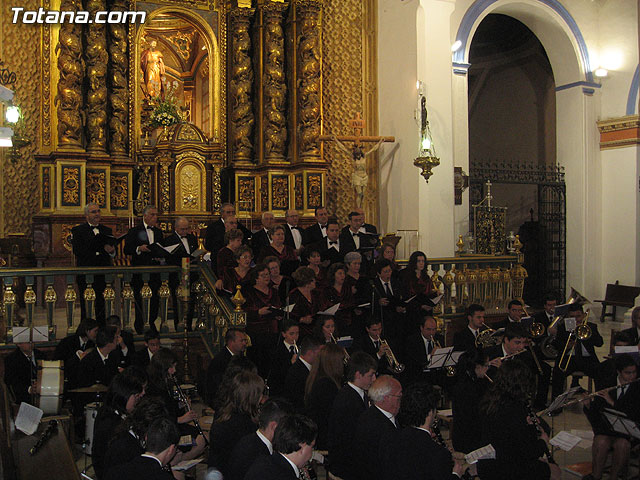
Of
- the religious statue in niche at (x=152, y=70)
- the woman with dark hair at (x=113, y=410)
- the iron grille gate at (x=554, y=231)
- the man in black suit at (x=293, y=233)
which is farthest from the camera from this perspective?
the iron grille gate at (x=554, y=231)

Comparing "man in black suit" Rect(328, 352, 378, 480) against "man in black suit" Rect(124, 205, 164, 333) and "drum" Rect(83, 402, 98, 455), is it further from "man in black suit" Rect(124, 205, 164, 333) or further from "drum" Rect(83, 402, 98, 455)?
"man in black suit" Rect(124, 205, 164, 333)

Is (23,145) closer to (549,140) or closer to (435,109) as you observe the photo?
(435,109)

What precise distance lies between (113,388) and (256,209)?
9195 mm

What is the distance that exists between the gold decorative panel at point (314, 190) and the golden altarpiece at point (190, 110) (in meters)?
0.02

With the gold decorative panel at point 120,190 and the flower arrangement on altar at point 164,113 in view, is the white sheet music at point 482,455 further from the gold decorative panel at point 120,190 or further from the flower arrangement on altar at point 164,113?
the flower arrangement on altar at point 164,113

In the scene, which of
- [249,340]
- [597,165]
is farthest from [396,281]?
[597,165]

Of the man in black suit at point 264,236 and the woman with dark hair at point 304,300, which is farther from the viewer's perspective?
the man in black suit at point 264,236

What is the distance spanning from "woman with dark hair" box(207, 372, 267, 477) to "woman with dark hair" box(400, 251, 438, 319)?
4.70 m

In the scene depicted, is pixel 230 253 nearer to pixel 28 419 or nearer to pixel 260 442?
pixel 28 419

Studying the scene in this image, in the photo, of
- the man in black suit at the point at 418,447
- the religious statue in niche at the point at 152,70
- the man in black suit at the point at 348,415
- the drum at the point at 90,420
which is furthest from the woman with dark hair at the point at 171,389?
the religious statue in niche at the point at 152,70

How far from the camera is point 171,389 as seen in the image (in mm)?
6250

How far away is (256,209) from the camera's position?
46.3 ft

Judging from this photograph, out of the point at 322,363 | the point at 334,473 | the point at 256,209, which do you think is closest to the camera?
the point at 334,473

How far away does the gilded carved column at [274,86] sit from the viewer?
13836mm
